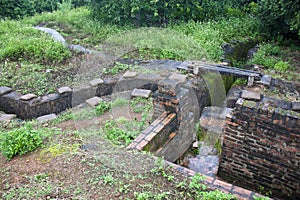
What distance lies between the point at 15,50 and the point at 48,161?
18.0 feet

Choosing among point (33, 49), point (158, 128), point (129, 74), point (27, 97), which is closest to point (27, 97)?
point (27, 97)

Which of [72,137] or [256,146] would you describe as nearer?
[256,146]

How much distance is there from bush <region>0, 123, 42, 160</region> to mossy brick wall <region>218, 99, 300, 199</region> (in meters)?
2.91

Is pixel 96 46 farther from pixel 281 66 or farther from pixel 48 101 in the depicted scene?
pixel 281 66

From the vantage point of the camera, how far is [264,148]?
4.16m

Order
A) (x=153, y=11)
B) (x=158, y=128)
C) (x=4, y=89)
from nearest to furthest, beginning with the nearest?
1. (x=158, y=128)
2. (x=4, y=89)
3. (x=153, y=11)

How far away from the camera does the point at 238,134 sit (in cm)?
432

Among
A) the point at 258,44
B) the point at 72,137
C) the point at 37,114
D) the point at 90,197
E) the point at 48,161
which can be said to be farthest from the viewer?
the point at 258,44

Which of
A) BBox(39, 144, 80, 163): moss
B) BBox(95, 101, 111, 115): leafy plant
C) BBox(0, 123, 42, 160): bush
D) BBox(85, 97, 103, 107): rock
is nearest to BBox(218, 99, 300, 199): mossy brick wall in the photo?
BBox(39, 144, 80, 163): moss

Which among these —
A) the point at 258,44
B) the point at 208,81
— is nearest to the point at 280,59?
the point at 258,44

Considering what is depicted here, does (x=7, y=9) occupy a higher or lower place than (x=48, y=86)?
higher

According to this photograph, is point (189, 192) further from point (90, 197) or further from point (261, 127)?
point (261, 127)

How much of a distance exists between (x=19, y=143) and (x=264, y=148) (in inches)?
140

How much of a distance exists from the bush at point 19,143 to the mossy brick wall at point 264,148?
9.55ft
